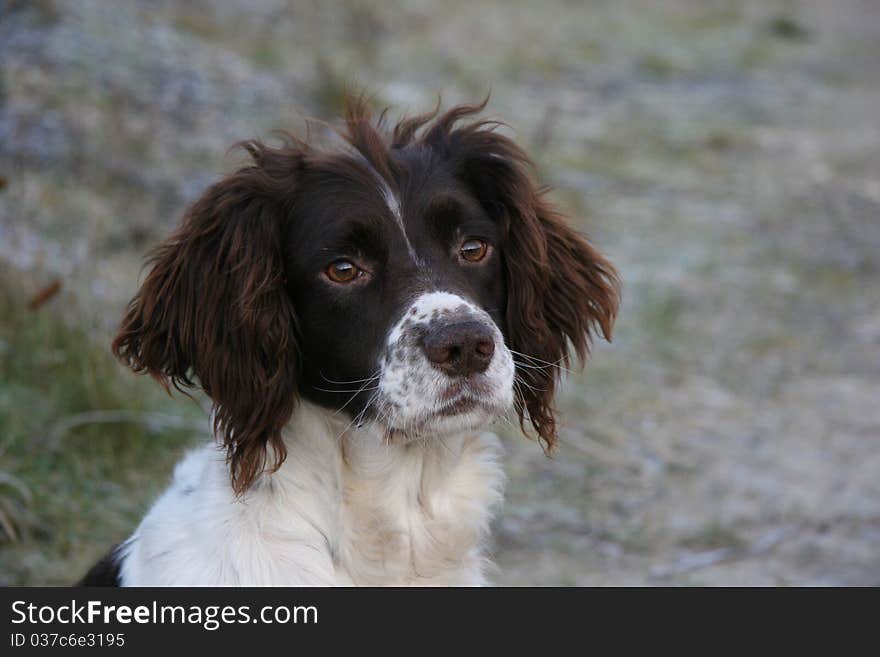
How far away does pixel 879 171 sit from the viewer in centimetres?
1115

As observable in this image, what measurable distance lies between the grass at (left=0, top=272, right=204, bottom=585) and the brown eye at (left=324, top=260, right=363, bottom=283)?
80.2 inches

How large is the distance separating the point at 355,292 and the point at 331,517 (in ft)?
1.98

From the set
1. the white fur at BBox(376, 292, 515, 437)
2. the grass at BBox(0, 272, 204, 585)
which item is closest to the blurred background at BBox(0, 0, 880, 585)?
the grass at BBox(0, 272, 204, 585)

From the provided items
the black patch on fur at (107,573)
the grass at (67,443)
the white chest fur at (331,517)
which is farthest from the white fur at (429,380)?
the grass at (67,443)

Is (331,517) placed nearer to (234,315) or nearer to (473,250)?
(234,315)

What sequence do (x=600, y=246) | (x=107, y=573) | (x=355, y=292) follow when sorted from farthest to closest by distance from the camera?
1. (x=600, y=246)
2. (x=107, y=573)
3. (x=355, y=292)

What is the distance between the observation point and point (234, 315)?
125 inches

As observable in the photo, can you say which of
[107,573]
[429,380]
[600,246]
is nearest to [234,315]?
[429,380]

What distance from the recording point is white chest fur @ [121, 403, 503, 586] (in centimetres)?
307

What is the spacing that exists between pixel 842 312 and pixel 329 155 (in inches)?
214

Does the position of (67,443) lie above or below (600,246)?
below

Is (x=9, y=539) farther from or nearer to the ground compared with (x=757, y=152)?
nearer to the ground
